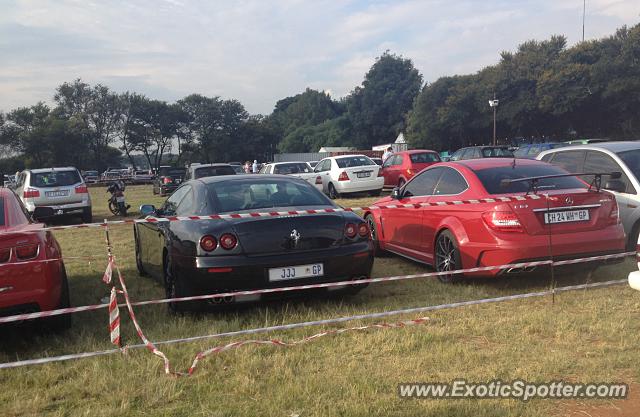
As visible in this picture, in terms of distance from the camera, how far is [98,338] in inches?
198

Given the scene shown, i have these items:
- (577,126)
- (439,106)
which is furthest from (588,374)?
(439,106)

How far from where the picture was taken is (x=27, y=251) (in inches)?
188

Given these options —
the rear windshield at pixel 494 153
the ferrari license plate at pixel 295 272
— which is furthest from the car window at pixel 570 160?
the rear windshield at pixel 494 153

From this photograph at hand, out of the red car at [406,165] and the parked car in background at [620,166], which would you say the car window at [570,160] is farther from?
the red car at [406,165]

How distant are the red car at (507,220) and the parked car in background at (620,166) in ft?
3.75

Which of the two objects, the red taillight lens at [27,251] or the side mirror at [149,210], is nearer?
the red taillight lens at [27,251]

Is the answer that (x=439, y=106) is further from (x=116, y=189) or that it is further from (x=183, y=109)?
(x=116, y=189)

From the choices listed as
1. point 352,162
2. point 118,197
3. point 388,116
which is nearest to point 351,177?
point 352,162

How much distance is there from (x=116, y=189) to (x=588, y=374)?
16.4 m

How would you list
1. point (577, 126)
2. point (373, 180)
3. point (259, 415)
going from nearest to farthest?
point (259, 415)
point (373, 180)
point (577, 126)

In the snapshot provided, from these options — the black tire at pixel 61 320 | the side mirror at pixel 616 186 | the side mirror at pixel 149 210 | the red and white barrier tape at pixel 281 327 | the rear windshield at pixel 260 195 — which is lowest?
the red and white barrier tape at pixel 281 327

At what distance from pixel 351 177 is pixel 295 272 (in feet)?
46.8

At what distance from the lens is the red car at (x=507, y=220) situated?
5.84m

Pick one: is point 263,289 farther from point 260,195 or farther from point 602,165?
point 602,165
